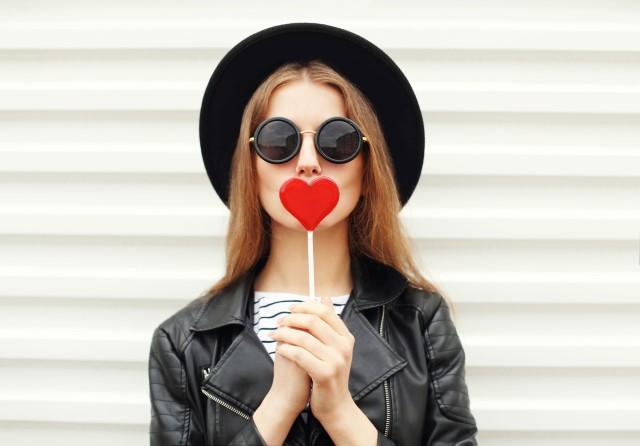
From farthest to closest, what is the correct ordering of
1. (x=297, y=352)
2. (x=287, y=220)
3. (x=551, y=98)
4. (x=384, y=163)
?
(x=551, y=98) → (x=384, y=163) → (x=287, y=220) → (x=297, y=352)

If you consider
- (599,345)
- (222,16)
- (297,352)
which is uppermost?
(222,16)

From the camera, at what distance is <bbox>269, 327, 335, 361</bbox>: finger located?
52.6 inches

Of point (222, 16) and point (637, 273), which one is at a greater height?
point (222, 16)

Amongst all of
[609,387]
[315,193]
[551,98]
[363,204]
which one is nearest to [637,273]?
[609,387]

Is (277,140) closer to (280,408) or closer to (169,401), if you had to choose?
(280,408)

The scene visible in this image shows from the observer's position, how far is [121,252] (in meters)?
2.21

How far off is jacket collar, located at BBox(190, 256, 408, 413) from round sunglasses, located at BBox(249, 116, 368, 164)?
1.38 feet

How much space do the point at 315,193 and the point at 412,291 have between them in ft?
1.66

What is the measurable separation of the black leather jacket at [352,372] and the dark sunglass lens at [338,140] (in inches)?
16.2

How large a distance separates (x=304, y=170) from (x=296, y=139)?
0.27 feet

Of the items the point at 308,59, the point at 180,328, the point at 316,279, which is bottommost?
the point at 180,328

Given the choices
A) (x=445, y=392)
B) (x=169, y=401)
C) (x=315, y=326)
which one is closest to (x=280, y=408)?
(x=315, y=326)

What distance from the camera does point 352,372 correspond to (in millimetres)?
1587

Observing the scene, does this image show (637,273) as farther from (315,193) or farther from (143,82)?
(143,82)
